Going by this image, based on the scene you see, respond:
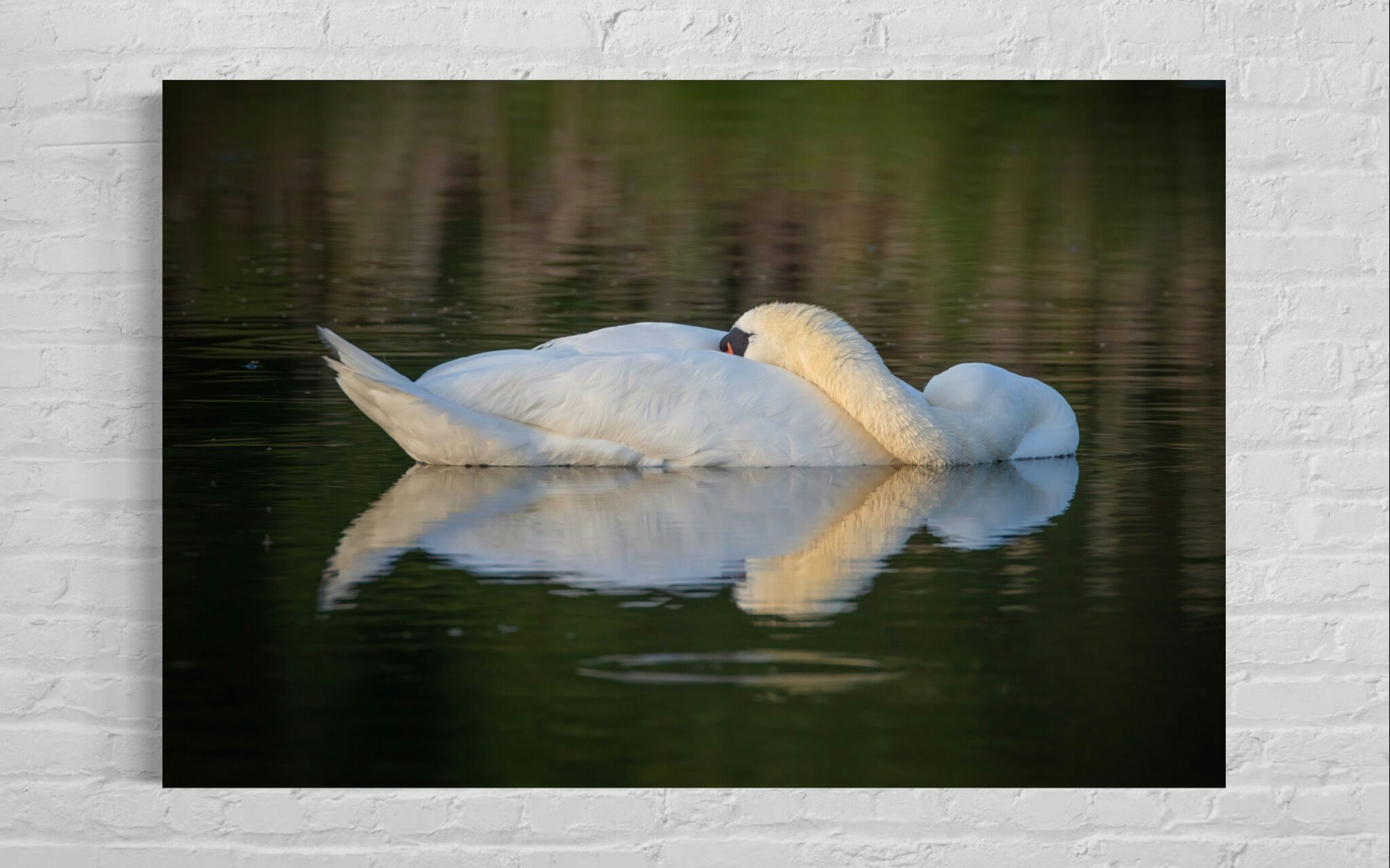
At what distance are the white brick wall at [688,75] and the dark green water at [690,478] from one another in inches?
3.5

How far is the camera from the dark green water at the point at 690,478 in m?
4.81

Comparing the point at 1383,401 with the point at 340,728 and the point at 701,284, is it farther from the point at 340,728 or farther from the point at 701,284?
the point at 340,728

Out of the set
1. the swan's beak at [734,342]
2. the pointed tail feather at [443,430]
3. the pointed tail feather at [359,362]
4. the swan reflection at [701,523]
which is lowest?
the swan reflection at [701,523]

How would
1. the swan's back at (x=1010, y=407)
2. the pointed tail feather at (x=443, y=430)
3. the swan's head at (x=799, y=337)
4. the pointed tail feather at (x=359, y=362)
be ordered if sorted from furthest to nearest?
the swan's head at (x=799, y=337) → the swan's back at (x=1010, y=407) → the pointed tail feather at (x=443, y=430) → the pointed tail feather at (x=359, y=362)

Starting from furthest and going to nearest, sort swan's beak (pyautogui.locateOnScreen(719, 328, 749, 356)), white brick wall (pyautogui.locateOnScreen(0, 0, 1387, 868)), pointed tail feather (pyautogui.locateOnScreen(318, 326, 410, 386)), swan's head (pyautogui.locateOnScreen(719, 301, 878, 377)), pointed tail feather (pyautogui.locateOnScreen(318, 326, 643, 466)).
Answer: swan's beak (pyautogui.locateOnScreen(719, 328, 749, 356)) < swan's head (pyautogui.locateOnScreen(719, 301, 878, 377)) < pointed tail feather (pyautogui.locateOnScreen(318, 326, 643, 466)) < pointed tail feather (pyautogui.locateOnScreen(318, 326, 410, 386)) < white brick wall (pyautogui.locateOnScreen(0, 0, 1387, 868))

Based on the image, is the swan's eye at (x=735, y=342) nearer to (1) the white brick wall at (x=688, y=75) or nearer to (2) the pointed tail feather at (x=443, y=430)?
(2) the pointed tail feather at (x=443, y=430)

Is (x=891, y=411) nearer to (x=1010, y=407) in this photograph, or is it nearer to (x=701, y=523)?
(x=1010, y=407)

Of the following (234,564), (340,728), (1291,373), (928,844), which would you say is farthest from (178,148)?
(1291,373)

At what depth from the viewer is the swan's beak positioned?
6.30 metres

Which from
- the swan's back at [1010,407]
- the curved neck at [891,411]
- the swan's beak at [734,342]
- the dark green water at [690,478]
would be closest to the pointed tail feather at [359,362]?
the dark green water at [690,478]

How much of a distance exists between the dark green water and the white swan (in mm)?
84

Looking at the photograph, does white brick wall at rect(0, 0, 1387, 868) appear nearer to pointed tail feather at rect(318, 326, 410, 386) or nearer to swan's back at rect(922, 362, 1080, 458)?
pointed tail feather at rect(318, 326, 410, 386)

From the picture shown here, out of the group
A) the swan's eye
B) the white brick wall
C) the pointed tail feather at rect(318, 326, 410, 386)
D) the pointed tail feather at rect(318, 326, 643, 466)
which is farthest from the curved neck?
the pointed tail feather at rect(318, 326, 410, 386)

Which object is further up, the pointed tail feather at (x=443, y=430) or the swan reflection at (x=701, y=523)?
the pointed tail feather at (x=443, y=430)
